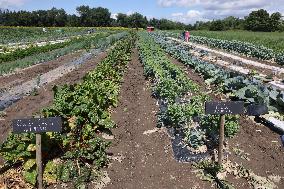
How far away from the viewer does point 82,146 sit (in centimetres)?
671

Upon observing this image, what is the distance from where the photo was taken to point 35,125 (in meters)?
5.13

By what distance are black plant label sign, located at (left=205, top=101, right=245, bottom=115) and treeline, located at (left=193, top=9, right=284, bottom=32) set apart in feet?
257

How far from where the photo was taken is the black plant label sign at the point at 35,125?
16.7 feet

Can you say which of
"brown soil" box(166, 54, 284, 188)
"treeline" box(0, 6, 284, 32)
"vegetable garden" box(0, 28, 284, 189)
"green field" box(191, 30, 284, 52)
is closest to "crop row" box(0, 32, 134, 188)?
"vegetable garden" box(0, 28, 284, 189)

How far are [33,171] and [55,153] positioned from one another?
2.84ft

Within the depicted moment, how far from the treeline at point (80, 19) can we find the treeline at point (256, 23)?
43.9 feet

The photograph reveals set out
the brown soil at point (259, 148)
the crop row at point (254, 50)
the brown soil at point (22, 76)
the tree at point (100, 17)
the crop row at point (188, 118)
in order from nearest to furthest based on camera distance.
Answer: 1. the brown soil at point (259, 148)
2. the crop row at point (188, 118)
3. the brown soil at point (22, 76)
4. the crop row at point (254, 50)
5. the tree at point (100, 17)

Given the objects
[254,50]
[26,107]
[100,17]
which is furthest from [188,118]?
[100,17]

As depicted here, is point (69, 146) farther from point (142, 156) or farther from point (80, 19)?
point (80, 19)

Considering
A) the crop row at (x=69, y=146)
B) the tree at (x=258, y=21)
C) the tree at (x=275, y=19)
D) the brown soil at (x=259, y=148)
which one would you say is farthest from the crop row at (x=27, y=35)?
the tree at (x=275, y=19)

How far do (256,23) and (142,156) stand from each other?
88063mm

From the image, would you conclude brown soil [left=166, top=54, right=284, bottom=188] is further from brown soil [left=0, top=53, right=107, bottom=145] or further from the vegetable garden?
brown soil [left=0, top=53, right=107, bottom=145]

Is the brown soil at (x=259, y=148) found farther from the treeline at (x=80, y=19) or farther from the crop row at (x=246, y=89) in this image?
the treeline at (x=80, y=19)

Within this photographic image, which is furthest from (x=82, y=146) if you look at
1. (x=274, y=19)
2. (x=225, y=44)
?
(x=274, y=19)
